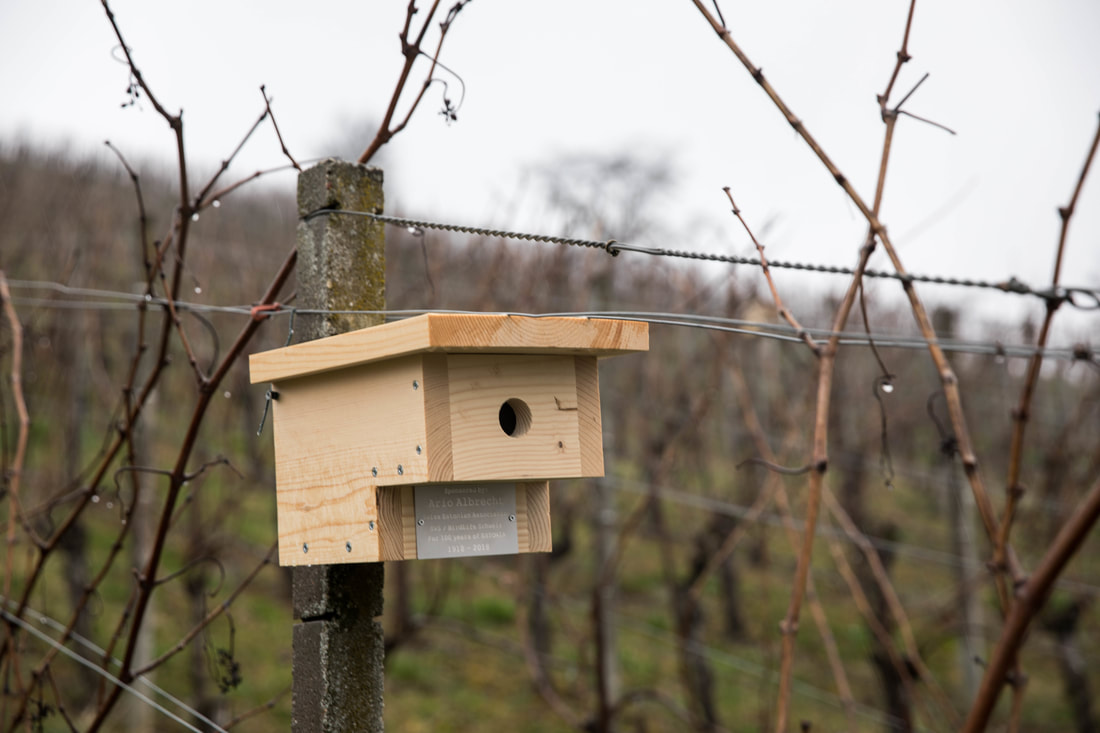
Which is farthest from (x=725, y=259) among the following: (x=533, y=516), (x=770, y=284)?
(x=533, y=516)

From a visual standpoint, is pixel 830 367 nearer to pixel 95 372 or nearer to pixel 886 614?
pixel 886 614

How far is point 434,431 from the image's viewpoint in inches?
61.4

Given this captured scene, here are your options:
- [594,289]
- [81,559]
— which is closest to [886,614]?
[594,289]

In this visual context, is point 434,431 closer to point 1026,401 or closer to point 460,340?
point 460,340

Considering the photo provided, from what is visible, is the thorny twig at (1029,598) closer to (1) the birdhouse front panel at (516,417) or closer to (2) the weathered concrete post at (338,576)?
(1) the birdhouse front panel at (516,417)

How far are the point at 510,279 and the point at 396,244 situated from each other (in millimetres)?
1885

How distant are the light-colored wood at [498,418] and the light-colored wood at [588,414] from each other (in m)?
0.02

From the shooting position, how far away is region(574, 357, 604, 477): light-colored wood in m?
1.77

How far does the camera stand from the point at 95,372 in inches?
286

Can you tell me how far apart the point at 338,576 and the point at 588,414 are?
56cm

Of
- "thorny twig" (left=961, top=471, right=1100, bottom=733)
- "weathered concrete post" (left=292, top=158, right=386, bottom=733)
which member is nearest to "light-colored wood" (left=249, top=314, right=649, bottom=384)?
"weathered concrete post" (left=292, top=158, right=386, bottom=733)

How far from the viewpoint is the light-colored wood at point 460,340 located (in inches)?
57.7

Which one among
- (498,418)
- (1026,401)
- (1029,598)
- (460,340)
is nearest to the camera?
(1029,598)

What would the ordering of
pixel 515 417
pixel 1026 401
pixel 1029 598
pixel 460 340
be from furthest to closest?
1. pixel 515 417
2. pixel 460 340
3. pixel 1026 401
4. pixel 1029 598
